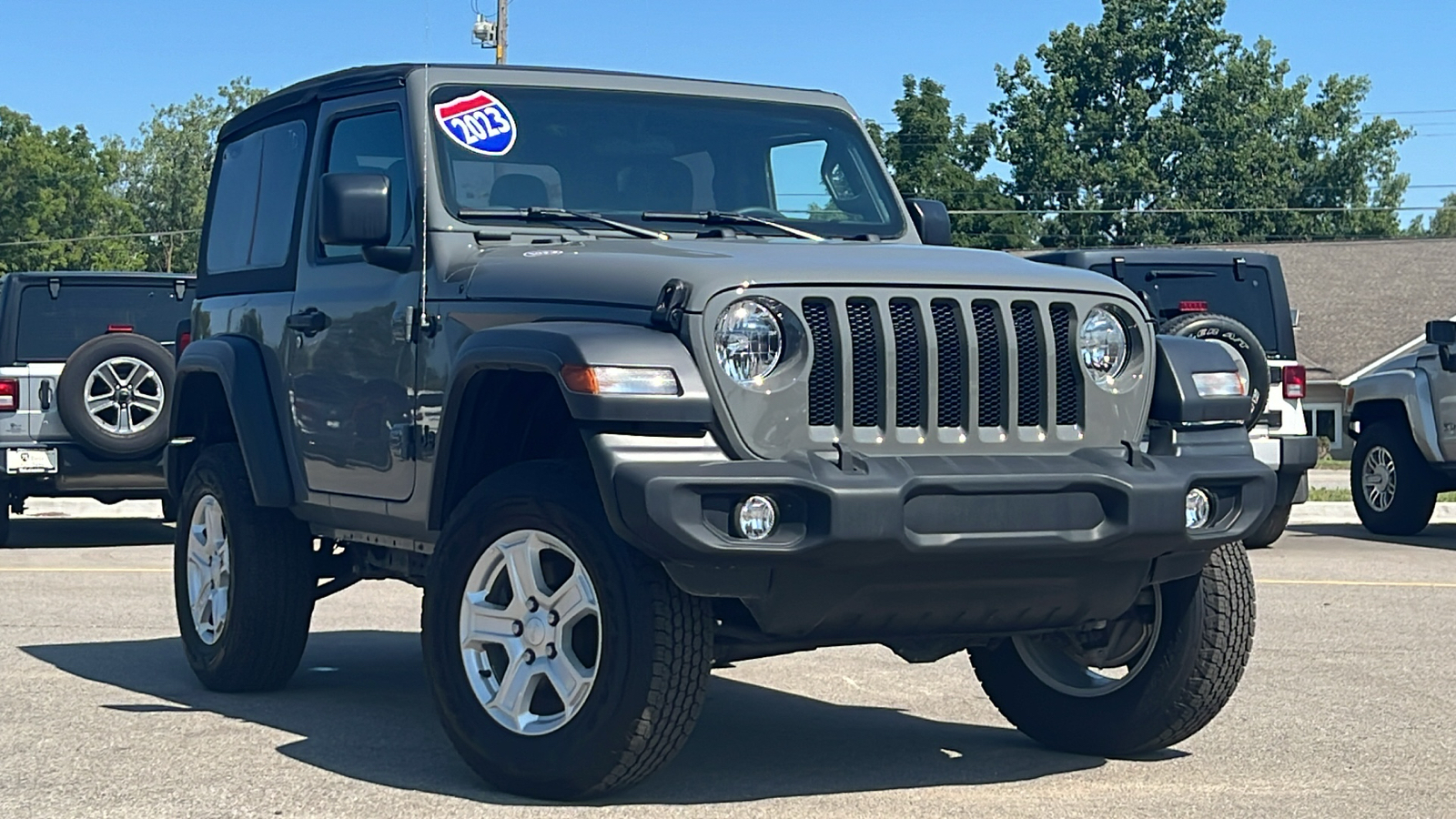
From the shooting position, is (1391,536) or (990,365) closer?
(990,365)

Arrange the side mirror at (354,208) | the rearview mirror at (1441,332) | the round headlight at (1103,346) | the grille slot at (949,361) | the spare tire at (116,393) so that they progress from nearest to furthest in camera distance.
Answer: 1. the grille slot at (949,361)
2. the round headlight at (1103,346)
3. the side mirror at (354,208)
4. the spare tire at (116,393)
5. the rearview mirror at (1441,332)

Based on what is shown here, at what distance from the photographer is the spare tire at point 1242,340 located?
1342cm

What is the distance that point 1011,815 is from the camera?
575 cm

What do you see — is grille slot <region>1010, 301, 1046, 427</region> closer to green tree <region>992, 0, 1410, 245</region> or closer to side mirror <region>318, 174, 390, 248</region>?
side mirror <region>318, 174, 390, 248</region>

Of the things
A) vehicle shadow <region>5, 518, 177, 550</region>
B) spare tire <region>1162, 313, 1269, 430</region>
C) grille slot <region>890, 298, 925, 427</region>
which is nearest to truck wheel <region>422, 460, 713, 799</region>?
grille slot <region>890, 298, 925, 427</region>

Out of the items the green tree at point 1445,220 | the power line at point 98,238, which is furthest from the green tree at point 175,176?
the green tree at point 1445,220

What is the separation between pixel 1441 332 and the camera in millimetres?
15906

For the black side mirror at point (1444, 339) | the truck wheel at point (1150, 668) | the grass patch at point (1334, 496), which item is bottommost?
the grass patch at point (1334, 496)

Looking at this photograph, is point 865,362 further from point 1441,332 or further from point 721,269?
point 1441,332

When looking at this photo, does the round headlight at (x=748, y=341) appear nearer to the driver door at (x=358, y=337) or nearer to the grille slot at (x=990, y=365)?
the grille slot at (x=990, y=365)

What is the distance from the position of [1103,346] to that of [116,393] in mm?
9765

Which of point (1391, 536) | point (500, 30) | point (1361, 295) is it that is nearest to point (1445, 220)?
point (1361, 295)

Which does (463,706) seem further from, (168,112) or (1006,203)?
(168,112)

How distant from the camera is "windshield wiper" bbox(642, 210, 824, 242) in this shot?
23.0 ft
